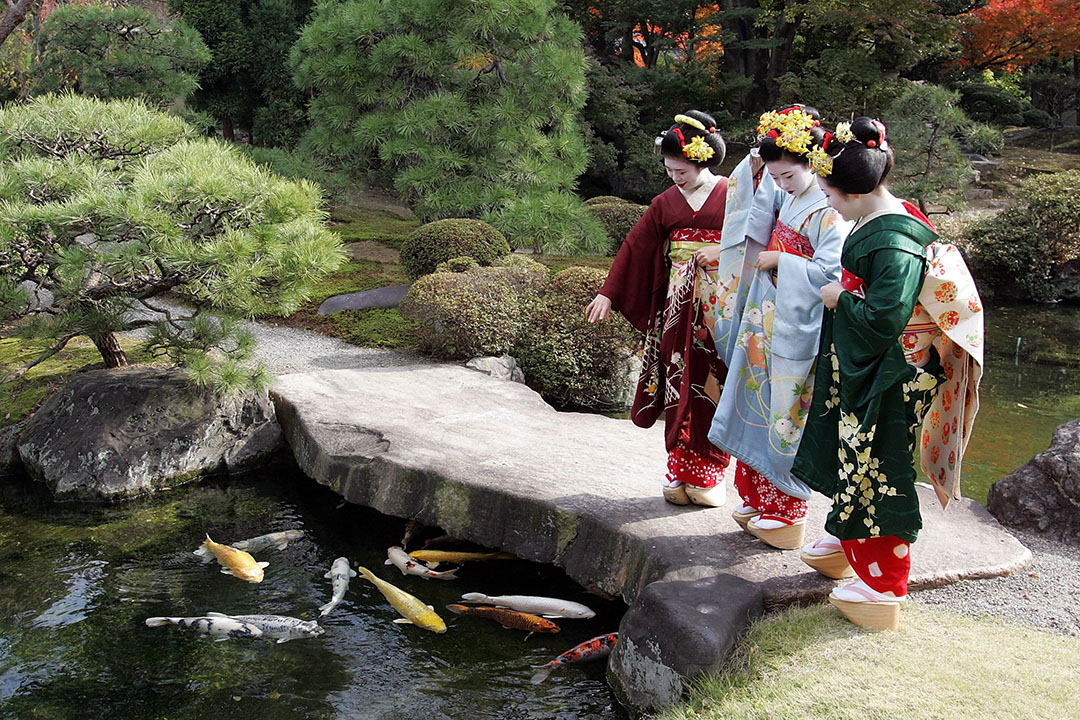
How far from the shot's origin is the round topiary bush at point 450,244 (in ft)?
30.2

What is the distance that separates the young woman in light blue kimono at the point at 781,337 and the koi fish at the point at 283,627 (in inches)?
78.0

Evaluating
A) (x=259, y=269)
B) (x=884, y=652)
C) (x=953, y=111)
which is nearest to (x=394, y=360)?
(x=259, y=269)

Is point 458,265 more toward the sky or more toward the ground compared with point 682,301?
more toward the ground

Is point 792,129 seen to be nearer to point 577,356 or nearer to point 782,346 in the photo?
point 782,346

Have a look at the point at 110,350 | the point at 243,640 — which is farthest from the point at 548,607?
the point at 110,350

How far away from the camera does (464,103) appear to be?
31.9 ft

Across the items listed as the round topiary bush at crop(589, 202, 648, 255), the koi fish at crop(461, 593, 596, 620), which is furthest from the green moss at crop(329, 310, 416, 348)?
the koi fish at crop(461, 593, 596, 620)

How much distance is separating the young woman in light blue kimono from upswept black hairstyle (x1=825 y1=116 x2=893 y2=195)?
0.89ft

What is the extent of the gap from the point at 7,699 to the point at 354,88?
7.67 m

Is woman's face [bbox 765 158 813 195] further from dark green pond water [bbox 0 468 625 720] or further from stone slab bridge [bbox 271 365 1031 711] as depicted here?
dark green pond water [bbox 0 468 625 720]

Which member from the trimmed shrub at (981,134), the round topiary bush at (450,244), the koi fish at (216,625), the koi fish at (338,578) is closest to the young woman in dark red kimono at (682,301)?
the koi fish at (338,578)

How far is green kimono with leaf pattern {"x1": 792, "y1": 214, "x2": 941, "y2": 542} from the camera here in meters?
3.03

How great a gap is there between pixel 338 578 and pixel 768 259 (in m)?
2.60

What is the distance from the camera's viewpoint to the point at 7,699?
360 cm
